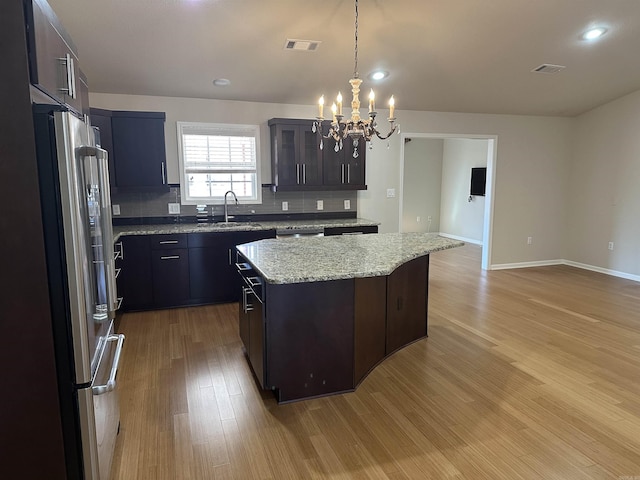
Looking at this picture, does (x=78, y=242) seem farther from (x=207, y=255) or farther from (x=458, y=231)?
(x=458, y=231)

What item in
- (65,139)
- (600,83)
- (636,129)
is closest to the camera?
(65,139)

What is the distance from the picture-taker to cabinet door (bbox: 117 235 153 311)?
439 cm

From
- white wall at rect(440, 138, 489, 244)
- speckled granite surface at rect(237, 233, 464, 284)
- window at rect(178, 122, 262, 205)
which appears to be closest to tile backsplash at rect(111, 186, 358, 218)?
window at rect(178, 122, 262, 205)

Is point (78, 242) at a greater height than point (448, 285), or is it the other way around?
point (78, 242)

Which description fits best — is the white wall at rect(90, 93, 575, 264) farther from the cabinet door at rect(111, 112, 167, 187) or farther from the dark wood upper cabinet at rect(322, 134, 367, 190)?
the cabinet door at rect(111, 112, 167, 187)

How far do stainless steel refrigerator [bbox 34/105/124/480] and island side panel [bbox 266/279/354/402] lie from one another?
997mm

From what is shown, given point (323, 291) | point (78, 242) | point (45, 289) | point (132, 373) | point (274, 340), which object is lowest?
point (132, 373)

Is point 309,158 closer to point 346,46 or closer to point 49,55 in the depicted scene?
point 346,46

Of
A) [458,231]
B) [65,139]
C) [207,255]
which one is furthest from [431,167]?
[65,139]

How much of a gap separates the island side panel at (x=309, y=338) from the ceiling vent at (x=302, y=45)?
2425 mm

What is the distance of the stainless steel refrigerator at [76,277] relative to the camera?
1483mm

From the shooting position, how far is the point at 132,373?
311cm

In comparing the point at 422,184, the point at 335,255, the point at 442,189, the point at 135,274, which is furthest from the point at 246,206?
the point at 442,189

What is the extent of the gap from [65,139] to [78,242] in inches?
14.5
